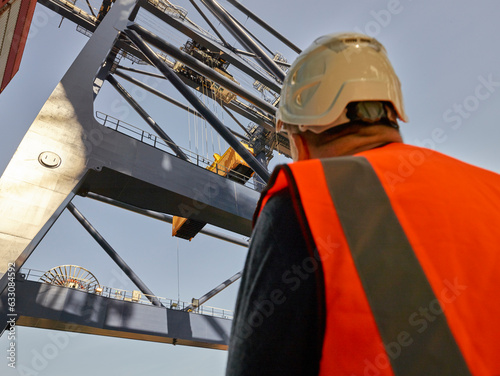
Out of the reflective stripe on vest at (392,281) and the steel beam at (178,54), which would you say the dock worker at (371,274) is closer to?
the reflective stripe on vest at (392,281)

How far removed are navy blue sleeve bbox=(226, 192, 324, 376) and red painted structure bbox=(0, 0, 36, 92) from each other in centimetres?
723

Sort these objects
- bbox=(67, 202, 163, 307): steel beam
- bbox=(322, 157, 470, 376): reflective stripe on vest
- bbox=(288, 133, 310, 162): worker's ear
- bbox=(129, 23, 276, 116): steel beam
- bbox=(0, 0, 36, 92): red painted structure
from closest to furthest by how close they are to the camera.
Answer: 1. bbox=(322, 157, 470, 376): reflective stripe on vest
2. bbox=(288, 133, 310, 162): worker's ear
3. bbox=(0, 0, 36, 92): red painted structure
4. bbox=(129, 23, 276, 116): steel beam
5. bbox=(67, 202, 163, 307): steel beam

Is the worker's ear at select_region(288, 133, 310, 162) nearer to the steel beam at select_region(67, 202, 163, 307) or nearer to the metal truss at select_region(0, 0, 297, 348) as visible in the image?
the metal truss at select_region(0, 0, 297, 348)

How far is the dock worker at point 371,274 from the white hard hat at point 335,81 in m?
0.35

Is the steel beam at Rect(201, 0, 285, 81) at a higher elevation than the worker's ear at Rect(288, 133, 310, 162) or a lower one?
higher

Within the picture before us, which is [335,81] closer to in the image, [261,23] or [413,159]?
[413,159]

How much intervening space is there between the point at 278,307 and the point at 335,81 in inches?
34.8

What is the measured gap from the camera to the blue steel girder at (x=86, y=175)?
595cm

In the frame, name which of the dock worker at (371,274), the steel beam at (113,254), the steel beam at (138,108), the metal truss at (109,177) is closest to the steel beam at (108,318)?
the metal truss at (109,177)

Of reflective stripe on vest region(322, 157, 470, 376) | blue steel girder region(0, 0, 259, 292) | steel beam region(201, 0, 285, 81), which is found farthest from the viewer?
steel beam region(201, 0, 285, 81)

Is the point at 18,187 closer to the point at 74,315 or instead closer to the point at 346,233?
the point at 74,315

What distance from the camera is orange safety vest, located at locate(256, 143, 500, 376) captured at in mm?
601

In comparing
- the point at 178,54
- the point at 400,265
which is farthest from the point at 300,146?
the point at 178,54

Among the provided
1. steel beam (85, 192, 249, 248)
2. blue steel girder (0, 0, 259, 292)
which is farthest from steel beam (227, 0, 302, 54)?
steel beam (85, 192, 249, 248)
